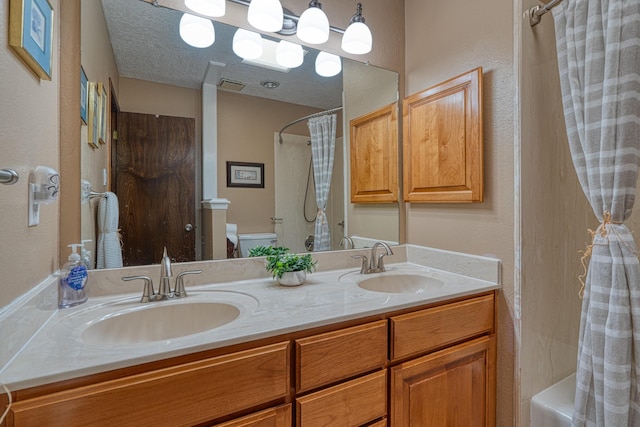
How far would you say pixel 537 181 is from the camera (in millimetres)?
1275

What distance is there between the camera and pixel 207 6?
126 cm

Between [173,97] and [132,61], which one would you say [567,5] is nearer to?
[173,97]

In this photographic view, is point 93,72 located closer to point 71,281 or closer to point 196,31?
point 196,31

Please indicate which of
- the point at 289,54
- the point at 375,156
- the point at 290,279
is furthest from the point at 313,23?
the point at 290,279

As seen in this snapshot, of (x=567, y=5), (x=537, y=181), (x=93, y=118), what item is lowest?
(x=537, y=181)

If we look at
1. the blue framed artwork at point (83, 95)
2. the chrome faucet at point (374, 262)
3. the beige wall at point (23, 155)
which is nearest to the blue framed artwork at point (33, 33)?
the beige wall at point (23, 155)

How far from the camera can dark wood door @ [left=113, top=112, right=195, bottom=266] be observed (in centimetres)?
123

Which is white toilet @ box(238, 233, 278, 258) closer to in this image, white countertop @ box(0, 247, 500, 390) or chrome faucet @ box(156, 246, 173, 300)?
white countertop @ box(0, 247, 500, 390)

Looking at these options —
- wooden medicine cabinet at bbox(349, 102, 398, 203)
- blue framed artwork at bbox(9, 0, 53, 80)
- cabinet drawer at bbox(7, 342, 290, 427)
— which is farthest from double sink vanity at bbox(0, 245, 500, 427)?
blue framed artwork at bbox(9, 0, 53, 80)

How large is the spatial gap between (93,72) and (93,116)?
0.55ft

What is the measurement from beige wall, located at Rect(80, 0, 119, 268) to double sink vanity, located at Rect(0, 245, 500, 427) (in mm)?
225

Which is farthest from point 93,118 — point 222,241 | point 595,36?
Result: point 595,36

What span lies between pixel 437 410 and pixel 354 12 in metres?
1.87

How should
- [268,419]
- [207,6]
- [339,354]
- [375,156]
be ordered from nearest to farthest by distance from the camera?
[268,419] → [339,354] → [207,6] → [375,156]
